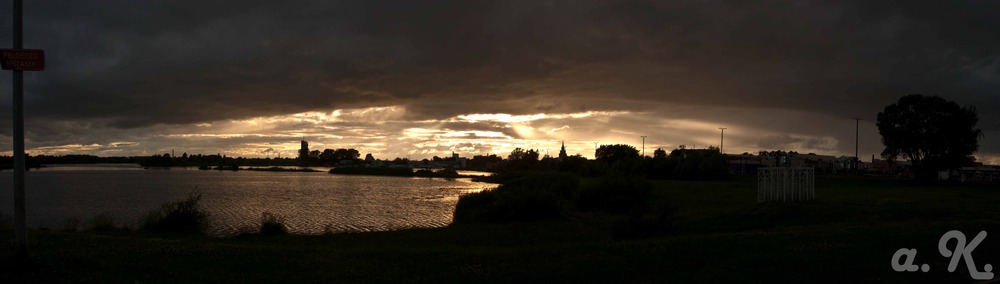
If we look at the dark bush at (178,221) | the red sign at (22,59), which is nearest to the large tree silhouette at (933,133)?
the dark bush at (178,221)

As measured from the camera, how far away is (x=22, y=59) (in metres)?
11.1

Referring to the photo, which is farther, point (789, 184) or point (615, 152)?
point (615, 152)

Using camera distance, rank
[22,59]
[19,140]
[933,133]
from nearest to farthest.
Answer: [22,59] → [19,140] → [933,133]

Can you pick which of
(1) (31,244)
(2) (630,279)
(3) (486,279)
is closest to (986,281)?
(2) (630,279)

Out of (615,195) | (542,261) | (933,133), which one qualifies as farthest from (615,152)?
(542,261)

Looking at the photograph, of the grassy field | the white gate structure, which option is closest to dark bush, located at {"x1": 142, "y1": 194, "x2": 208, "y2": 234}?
the grassy field

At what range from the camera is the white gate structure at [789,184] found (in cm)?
3338

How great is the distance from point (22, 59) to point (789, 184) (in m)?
33.8

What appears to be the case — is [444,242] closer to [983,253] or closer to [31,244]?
A: [31,244]

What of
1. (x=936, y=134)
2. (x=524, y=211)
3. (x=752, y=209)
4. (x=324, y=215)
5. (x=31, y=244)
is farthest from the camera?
(x=936, y=134)

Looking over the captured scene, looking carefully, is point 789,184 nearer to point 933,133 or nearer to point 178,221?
point 178,221

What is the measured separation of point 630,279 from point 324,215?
31.8 meters

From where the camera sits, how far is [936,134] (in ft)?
217

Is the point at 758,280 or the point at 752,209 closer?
the point at 758,280
